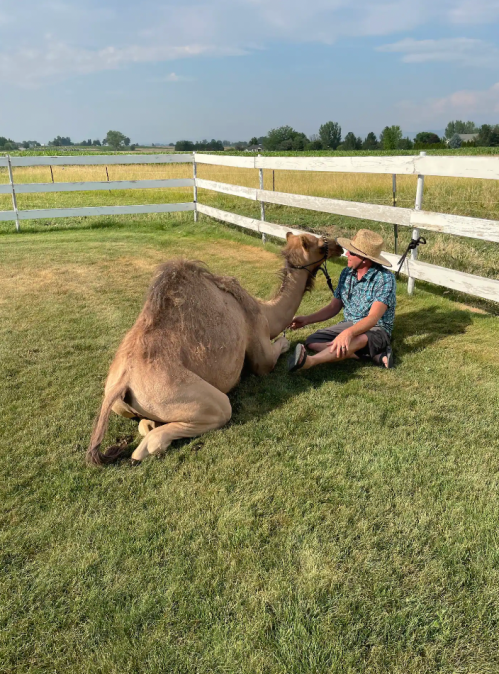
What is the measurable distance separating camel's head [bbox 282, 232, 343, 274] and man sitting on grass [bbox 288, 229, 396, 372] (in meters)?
0.19

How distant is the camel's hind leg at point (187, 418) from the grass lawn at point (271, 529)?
0.10 m

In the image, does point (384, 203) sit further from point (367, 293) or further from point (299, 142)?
point (299, 142)

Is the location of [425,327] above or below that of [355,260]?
below

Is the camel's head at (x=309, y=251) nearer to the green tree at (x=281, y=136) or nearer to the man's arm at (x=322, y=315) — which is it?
the man's arm at (x=322, y=315)

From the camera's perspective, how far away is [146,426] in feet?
12.1

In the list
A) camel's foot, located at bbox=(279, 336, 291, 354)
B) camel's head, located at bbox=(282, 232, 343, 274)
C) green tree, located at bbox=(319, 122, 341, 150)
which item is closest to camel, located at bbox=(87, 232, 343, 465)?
camel's foot, located at bbox=(279, 336, 291, 354)

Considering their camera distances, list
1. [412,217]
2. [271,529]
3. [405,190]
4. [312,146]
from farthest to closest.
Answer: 1. [312,146]
2. [405,190]
3. [412,217]
4. [271,529]

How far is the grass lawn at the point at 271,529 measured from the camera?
6.96 feet

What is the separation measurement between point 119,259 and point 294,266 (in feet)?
17.6

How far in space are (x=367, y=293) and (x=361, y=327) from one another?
0.46m

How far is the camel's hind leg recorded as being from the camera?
344 centimetres

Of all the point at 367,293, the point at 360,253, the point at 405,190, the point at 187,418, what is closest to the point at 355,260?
the point at 360,253

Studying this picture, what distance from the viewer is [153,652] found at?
82.7 inches

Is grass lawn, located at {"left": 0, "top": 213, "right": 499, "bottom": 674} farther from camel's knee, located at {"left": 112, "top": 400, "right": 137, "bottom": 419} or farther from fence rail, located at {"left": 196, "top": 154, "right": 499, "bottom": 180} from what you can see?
fence rail, located at {"left": 196, "top": 154, "right": 499, "bottom": 180}
